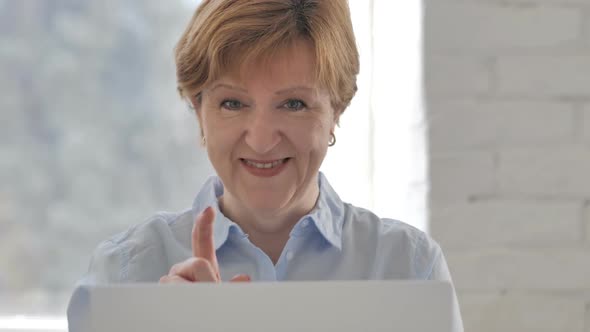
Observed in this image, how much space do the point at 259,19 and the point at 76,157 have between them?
68cm

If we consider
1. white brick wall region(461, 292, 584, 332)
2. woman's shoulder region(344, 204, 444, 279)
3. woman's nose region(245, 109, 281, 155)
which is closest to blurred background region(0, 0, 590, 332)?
white brick wall region(461, 292, 584, 332)

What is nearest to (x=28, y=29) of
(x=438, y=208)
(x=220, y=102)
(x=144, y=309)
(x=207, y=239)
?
(x=220, y=102)

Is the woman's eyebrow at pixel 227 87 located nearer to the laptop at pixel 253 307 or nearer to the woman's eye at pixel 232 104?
the woman's eye at pixel 232 104

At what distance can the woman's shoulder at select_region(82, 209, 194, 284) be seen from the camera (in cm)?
106

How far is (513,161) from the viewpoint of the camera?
47.8 inches

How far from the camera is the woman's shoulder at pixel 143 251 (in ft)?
3.48

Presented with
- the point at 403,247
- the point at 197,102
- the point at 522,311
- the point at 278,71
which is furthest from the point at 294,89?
the point at 522,311

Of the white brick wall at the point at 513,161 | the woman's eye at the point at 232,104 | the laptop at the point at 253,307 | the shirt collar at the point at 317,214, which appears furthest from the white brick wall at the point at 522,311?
the laptop at the point at 253,307

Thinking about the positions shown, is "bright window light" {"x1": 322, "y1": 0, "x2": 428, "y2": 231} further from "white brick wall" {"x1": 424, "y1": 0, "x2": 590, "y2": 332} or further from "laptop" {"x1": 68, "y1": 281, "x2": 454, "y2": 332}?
"laptop" {"x1": 68, "y1": 281, "x2": 454, "y2": 332}

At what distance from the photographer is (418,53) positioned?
4.04 feet

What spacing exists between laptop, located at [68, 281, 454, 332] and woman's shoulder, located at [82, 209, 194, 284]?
2.09ft

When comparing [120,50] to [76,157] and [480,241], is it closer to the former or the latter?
[76,157]

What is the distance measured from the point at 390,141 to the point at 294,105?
43 cm

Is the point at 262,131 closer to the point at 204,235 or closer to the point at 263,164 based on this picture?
the point at 263,164
